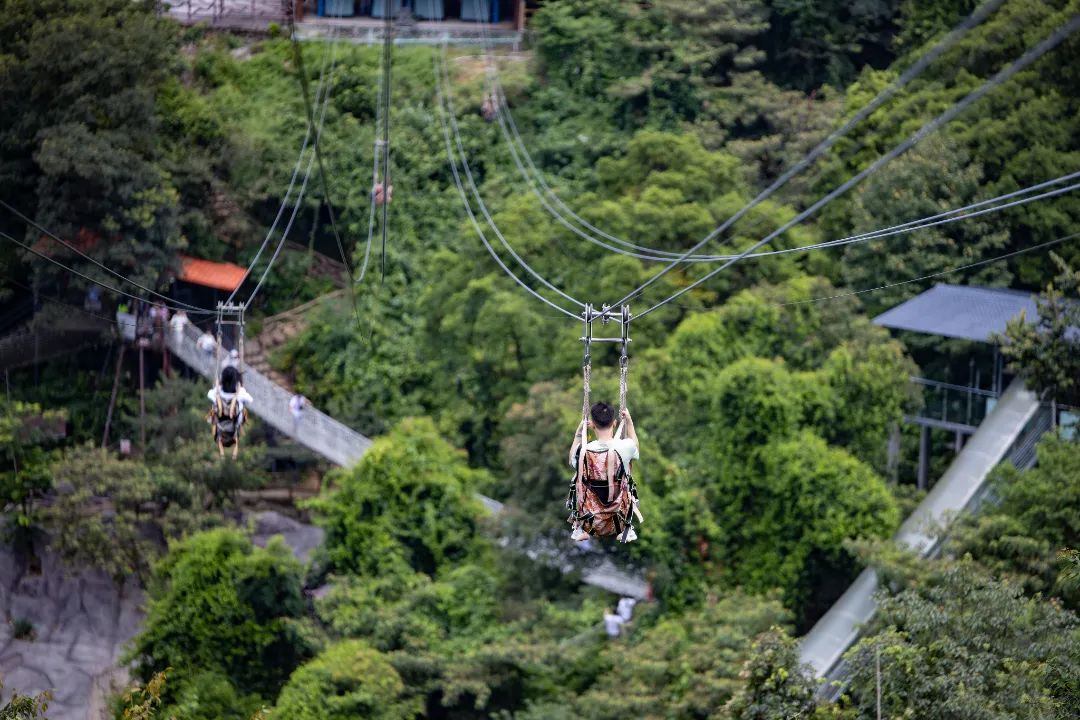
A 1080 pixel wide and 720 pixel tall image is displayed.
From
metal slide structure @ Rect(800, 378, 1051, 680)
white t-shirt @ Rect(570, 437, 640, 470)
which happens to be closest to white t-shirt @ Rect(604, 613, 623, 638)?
metal slide structure @ Rect(800, 378, 1051, 680)

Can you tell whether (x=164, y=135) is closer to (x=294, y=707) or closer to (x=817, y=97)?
(x=817, y=97)

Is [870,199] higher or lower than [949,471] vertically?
higher

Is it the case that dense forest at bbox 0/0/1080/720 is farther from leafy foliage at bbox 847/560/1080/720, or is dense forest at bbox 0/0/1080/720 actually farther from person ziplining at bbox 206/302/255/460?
person ziplining at bbox 206/302/255/460

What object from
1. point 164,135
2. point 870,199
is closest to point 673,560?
point 870,199

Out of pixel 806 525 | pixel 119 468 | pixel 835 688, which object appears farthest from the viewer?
pixel 119 468

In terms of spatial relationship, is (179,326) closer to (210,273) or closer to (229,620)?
(210,273)

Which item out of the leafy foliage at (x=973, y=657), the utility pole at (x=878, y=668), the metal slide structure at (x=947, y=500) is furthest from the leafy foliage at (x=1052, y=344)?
the utility pole at (x=878, y=668)
